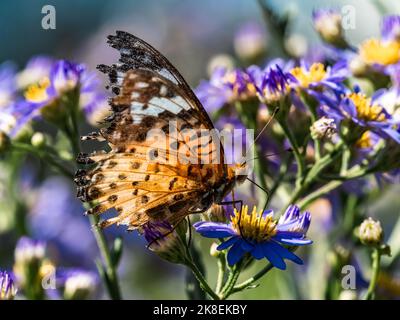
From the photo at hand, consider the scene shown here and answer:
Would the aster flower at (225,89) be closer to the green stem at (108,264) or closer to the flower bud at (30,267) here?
the green stem at (108,264)

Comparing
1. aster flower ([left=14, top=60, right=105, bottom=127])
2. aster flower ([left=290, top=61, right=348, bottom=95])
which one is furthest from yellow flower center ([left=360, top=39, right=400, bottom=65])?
aster flower ([left=14, top=60, right=105, bottom=127])

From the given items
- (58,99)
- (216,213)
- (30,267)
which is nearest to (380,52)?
(216,213)

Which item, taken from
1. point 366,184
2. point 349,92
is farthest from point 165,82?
point 366,184

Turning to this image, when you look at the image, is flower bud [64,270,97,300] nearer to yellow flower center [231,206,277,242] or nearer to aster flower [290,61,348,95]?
yellow flower center [231,206,277,242]

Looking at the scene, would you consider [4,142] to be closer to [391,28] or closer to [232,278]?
[232,278]

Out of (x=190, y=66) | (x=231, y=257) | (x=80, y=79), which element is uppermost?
(x=190, y=66)
